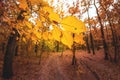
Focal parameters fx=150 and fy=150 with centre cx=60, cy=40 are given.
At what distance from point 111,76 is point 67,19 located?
12.0 metres

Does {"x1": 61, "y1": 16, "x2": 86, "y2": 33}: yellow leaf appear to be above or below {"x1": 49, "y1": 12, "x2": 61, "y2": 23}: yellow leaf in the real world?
below

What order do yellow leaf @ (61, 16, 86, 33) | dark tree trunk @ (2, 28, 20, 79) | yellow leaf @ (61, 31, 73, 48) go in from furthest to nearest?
1. dark tree trunk @ (2, 28, 20, 79)
2. yellow leaf @ (61, 31, 73, 48)
3. yellow leaf @ (61, 16, 86, 33)

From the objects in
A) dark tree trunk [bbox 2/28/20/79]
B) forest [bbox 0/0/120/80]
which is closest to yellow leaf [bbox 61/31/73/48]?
forest [bbox 0/0/120/80]

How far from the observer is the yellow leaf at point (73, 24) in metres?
0.77

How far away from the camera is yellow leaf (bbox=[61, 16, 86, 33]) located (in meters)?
0.77

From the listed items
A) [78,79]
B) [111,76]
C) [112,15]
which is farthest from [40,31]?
[112,15]

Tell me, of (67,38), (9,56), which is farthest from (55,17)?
(9,56)

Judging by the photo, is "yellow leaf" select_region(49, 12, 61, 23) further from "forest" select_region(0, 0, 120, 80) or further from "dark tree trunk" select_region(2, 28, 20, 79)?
"dark tree trunk" select_region(2, 28, 20, 79)

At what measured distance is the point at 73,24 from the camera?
0.78 m

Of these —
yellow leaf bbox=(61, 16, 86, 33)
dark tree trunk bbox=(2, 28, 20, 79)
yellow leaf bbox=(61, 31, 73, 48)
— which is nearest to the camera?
yellow leaf bbox=(61, 16, 86, 33)

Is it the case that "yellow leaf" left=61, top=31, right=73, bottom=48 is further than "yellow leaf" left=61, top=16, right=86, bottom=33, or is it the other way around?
"yellow leaf" left=61, top=31, right=73, bottom=48

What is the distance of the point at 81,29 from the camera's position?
0.78 m

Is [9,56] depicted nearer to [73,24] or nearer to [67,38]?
[67,38]

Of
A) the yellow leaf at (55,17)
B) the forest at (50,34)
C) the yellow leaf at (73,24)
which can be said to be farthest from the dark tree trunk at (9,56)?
the yellow leaf at (73,24)
